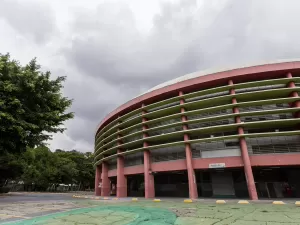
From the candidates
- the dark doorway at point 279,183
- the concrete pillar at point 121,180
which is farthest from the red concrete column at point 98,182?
the dark doorway at point 279,183

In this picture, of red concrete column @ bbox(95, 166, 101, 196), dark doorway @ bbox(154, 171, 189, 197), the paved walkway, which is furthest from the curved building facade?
red concrete column @ bbox(95, 166, 101, 196)

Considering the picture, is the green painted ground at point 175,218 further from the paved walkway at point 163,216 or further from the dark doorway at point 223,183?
the dark doorway at point 223,183

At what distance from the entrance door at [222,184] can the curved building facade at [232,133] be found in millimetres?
121

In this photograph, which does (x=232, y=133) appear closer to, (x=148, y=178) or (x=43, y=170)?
(x=148, y=178)

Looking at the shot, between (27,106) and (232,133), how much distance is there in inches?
883

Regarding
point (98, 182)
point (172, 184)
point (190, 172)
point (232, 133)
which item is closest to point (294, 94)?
point (232, 133)

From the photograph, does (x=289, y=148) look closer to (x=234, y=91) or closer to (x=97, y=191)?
(x=234, y=91)

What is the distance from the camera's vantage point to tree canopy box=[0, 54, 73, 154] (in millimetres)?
16344

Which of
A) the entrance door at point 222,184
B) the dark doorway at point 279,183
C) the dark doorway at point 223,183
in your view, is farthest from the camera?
the entrance door at point 222,184

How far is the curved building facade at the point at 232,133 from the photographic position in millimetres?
21516

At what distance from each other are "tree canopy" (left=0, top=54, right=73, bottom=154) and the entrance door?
65.9 feet

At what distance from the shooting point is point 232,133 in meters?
24.1

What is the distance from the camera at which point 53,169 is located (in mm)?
57969

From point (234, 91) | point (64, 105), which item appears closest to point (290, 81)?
point (234, 91)
